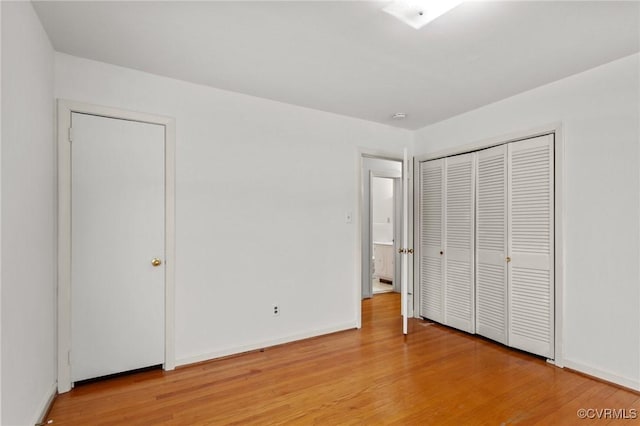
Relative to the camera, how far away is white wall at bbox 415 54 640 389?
263 cm

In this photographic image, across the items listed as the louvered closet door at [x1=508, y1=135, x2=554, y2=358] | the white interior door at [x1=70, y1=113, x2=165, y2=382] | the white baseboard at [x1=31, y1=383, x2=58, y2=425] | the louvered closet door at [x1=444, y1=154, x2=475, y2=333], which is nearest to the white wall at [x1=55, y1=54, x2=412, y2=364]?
the white interior door at [x1=70, y1=113, x2=165, y2=382]

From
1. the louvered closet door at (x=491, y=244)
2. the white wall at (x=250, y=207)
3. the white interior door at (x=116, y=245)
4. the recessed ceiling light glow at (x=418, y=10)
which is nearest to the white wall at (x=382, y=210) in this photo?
the white wall at (x=250, y=207)

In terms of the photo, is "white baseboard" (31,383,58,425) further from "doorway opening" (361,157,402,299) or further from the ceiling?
"doorway opening" (361,157,402,299)

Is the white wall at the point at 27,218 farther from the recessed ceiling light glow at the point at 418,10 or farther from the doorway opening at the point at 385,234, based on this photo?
the doorway opening at the point at 385,234

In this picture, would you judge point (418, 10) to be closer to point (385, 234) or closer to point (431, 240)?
point (431, 240)

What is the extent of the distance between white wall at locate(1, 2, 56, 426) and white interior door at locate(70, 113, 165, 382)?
176mm

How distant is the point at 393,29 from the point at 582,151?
201cm

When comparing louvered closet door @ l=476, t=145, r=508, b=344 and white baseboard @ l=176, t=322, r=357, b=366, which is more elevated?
louvered closet door @ l=476, t=145, r=508, b=344

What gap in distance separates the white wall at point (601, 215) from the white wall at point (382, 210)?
4.33 m

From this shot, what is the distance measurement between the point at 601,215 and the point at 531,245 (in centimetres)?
64

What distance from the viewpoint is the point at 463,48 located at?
2.52 m

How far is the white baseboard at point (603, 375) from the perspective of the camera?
2.60m

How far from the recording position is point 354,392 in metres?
2.61

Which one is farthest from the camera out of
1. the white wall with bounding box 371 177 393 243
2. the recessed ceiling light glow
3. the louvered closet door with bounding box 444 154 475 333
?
the white wall with bounding box 371 177 393 243
